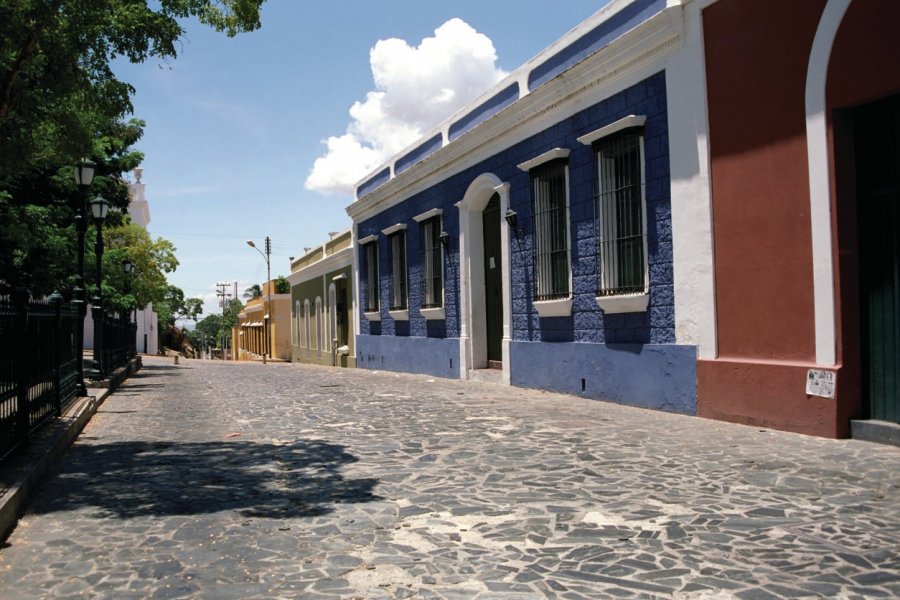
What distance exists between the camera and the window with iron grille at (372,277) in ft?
67.6

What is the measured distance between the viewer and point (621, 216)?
9.88 meters

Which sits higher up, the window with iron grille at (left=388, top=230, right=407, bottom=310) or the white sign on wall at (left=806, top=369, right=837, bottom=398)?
the window with iron grille at (left=388, top=230, right=407, bottom=310)

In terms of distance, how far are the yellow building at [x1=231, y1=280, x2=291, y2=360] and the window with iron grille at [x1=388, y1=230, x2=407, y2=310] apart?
24367mm

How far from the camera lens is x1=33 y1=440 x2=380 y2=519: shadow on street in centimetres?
508

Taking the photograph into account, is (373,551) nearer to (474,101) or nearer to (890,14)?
(890,14)

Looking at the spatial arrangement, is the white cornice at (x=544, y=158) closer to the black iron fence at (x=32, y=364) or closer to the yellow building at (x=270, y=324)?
the black iron fence at (x=32, y=364)

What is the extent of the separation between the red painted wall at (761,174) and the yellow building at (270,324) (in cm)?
3609

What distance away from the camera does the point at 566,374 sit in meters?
11.2

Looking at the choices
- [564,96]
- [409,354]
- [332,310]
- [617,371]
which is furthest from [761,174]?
[332,310]

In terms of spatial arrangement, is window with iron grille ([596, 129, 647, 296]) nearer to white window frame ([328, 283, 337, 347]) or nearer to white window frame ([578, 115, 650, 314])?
white window frame ([578, 115, 650, 314])

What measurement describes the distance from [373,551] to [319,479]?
186 centimetres

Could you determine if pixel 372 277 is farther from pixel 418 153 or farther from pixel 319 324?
pixel 319 324

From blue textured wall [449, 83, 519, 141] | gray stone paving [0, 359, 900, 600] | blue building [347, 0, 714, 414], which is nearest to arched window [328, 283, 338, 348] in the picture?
blue building [347, 0, 714, 414]

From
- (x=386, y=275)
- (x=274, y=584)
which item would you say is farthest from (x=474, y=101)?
(x=274, y=584)
